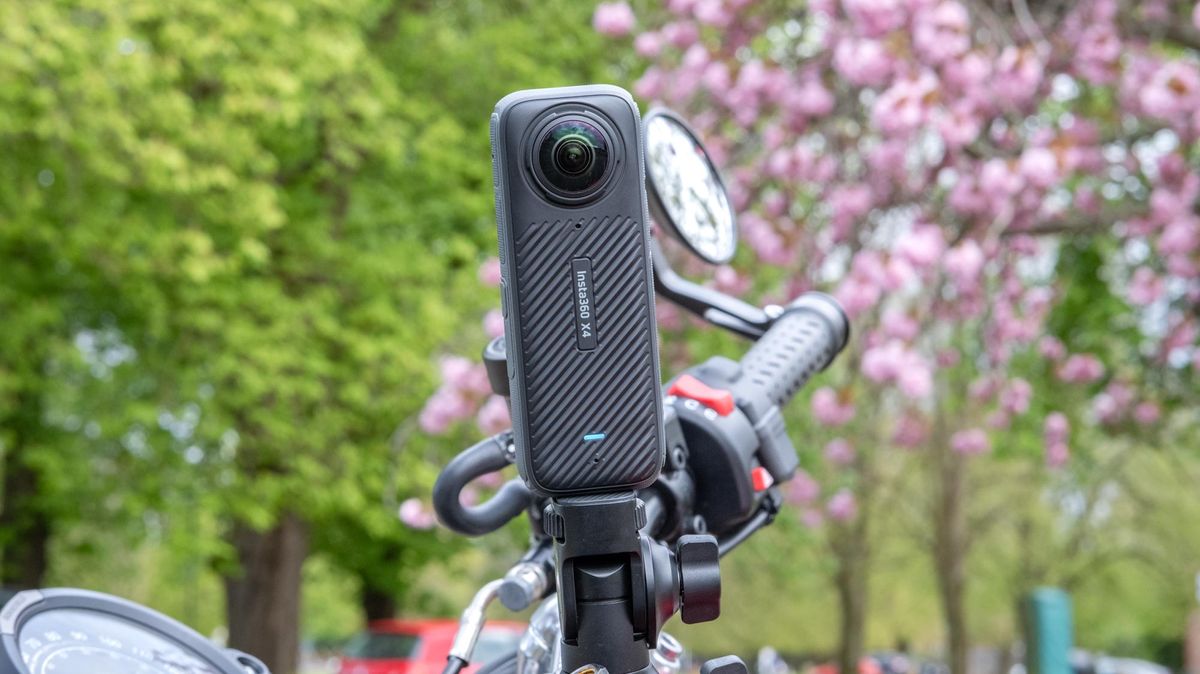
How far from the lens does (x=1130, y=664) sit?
4231 centimetres

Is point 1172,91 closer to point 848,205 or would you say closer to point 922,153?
point 922,153

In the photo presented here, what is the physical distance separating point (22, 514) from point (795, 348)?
17.0 meters

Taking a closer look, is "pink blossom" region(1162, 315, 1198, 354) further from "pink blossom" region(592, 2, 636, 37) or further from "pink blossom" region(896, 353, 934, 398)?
"pink blossom" region(592, 2, 636, 37)

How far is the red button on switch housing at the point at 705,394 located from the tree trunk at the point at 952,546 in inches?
909

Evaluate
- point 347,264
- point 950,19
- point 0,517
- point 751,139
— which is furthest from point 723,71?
point 0,517

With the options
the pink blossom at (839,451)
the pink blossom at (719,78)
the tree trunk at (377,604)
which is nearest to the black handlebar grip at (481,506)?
the pink blossom at (719,78)

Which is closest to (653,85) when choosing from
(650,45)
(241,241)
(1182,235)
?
(650,45)

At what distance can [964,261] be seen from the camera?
19.5 ft

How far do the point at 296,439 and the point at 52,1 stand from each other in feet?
15.0

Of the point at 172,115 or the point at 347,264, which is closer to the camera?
the point at 172,115

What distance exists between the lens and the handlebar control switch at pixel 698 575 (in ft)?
3.93

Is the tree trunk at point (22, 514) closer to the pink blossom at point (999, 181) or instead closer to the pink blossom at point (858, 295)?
the pink blossom at point (858, 295)

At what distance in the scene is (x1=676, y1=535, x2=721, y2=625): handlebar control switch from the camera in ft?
3.93

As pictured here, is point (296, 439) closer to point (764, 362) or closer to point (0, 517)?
point (0, 517)
